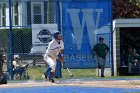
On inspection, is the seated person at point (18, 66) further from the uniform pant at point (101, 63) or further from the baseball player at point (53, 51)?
the baseball player at point (53, 51)

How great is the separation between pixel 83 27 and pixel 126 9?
1736 centimetres

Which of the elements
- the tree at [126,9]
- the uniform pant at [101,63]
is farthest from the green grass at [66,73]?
the tree at [126,9]

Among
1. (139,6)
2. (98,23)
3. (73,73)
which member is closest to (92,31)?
(98,23)

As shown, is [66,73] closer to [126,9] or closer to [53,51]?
[53,51]

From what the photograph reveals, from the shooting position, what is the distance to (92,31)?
23391 mm

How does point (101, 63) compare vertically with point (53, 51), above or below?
below

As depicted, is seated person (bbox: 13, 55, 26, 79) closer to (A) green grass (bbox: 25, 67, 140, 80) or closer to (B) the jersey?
(A) green grass (bbox: 25, 67, 140, 80)

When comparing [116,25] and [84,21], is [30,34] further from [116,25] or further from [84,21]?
[116,25]

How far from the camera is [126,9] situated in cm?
4019

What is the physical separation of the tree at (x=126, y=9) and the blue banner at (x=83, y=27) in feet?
52.8

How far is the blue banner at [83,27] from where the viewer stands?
23.2 m

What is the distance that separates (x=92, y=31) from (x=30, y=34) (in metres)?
2.78

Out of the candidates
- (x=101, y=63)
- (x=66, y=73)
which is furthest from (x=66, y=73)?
(x=101, y=63)

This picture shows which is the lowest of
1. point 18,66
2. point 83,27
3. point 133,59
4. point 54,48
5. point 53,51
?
point 18,66
